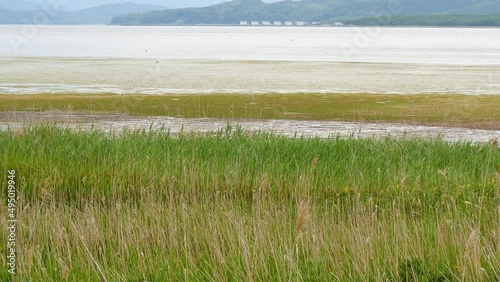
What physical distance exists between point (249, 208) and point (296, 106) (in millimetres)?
17446

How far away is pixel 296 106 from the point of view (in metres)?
27.9

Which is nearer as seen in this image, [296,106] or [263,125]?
[263,125]

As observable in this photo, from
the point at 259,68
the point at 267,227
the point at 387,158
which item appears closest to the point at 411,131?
the point at 387,158

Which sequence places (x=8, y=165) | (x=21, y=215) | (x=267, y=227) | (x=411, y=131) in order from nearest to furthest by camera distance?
1. (x=267, y=227)
2. (x=21, y=215)
3. (x=8, y=165)
4. (x=411, y=131)

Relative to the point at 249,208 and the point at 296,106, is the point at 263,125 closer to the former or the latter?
the point at 296,106

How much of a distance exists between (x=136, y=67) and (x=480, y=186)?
42.4m

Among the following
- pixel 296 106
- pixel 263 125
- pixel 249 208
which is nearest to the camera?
pixel 249 208

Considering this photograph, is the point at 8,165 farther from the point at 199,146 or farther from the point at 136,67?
the point at 136,67

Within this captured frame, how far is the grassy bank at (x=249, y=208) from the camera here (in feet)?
22.5

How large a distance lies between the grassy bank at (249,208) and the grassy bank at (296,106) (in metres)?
10.0

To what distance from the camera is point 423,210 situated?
10695 mm

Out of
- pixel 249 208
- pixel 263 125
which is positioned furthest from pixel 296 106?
pixel 249 208

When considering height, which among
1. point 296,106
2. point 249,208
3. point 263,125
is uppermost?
point 249,208

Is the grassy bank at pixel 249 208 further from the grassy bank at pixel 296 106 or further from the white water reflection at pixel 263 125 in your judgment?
the grassy bank at pixel 296 106
